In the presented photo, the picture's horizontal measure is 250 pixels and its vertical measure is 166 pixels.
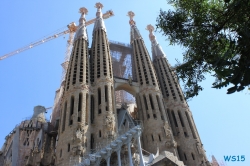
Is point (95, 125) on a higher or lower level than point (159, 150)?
higher

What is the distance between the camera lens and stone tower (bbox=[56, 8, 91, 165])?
20.1 metres

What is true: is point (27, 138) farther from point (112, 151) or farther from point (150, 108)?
point (112, 151)

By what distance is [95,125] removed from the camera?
2330cm

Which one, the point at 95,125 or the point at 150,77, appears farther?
the point at 150,77

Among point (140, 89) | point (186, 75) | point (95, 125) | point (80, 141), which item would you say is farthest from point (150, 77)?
point (186, 75)

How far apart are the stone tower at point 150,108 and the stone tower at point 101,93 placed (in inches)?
142

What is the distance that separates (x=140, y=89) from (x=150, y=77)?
1.86 metres

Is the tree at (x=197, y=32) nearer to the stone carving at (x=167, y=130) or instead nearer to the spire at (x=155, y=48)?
the stone carving at (x=167, y=130)

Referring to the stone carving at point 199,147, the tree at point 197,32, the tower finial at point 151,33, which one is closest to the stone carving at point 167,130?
the stone carving at point 199,147

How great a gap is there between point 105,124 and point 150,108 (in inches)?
243

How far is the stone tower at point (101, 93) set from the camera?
73.1 feet

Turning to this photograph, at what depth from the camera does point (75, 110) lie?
23.0 meters

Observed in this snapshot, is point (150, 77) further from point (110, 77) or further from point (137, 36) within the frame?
point (137, 36)

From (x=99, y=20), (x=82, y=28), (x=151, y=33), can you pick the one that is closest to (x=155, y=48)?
(x=151, y=33)
